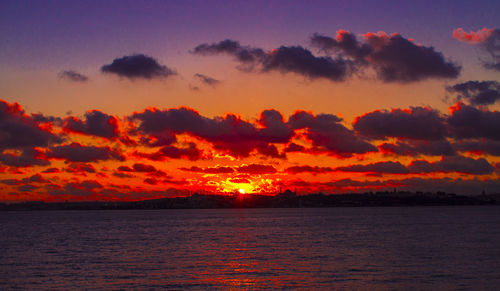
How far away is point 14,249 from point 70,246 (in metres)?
9.28

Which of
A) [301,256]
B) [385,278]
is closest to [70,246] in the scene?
[301,256]

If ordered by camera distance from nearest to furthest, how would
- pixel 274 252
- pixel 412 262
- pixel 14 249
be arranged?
pixel 412 262 → pixel 274 252 → pixel 14 249

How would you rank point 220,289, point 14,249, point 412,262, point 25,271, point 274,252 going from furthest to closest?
point 14,249
point 274,252
point 412,262
point 25,271
point 220,289

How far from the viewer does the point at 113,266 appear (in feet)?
207

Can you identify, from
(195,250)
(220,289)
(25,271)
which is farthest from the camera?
(195,250)

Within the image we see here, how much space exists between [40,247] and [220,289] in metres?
57.8

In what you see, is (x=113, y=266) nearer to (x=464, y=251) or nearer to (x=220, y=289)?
(x=220, y=289)

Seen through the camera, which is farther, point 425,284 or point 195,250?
point 195,250

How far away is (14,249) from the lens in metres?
89.2

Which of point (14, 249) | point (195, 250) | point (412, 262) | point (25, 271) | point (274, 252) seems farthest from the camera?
point (14, 249)

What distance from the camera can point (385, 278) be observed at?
168 feet

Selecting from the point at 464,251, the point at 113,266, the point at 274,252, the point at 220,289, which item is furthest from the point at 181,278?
the point at 464,251

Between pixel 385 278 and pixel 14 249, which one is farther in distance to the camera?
pixel 14 249

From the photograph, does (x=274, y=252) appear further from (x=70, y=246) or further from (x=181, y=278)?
(x=70, y=246)
